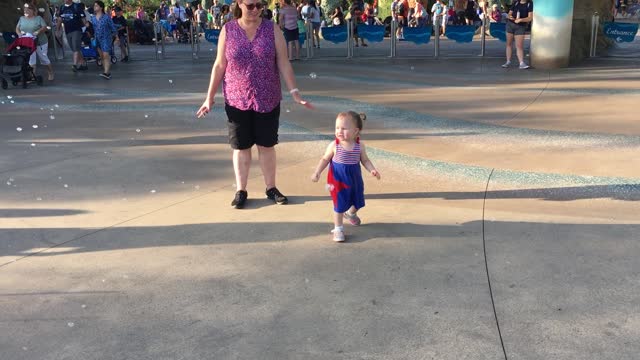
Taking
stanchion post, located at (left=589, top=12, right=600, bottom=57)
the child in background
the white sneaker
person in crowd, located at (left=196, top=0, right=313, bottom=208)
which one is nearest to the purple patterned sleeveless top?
person in crowd, located at (left=196, top=0, right=313, bottom=208)

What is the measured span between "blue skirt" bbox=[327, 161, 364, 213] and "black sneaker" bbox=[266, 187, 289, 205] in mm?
841

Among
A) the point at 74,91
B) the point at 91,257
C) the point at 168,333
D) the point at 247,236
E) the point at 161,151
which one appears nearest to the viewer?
the point at 168,333

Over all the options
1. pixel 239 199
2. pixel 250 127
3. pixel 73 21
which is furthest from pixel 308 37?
pixel 239 199

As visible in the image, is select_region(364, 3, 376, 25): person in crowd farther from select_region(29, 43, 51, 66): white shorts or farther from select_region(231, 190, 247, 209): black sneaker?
select_region(231, 190, 247, 209): black sneaker

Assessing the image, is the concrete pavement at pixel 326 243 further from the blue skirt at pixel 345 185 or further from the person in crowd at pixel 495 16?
the person in crowd at pixel 495 16

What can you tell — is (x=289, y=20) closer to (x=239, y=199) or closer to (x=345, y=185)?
(x=239, y=199)

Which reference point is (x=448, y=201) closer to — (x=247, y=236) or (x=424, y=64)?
(x=247, y=236)

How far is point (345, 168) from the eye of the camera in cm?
461

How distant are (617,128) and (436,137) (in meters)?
2.05

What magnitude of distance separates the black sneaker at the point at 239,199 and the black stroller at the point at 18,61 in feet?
28.8

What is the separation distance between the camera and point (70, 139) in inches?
310

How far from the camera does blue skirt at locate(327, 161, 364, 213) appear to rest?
457 centimetres

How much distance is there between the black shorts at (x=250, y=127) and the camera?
5254 mm

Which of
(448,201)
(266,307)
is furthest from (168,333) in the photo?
(448,201)
